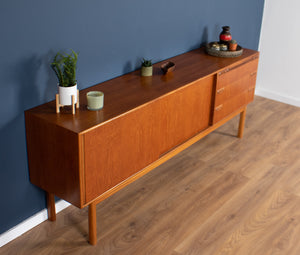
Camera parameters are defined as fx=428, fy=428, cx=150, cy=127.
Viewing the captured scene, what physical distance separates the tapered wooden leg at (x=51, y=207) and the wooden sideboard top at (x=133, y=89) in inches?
21.6

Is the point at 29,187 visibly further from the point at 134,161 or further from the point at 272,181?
the point at 272,181

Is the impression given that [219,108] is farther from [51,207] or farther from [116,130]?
[51,207]

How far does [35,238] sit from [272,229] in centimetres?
140

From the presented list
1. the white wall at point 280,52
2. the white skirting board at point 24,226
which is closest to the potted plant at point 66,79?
the white skirting board at point 24,226

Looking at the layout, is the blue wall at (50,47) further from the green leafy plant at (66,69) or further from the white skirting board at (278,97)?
the white skirting board at (278,97)

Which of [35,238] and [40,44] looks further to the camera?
[35,238]

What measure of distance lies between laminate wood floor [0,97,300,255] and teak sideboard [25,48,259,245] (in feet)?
0.58

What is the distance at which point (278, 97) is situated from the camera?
4461 mm

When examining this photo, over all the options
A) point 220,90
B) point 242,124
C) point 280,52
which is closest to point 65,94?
point 220,90

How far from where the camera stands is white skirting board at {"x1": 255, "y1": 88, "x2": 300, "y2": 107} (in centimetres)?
438

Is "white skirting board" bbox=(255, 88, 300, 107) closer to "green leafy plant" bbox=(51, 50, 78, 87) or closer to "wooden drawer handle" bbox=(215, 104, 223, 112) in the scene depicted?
"wooden drawer handle" bbox=(215, 104, 223, 112)

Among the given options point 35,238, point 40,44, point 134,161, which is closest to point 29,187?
point 35,238

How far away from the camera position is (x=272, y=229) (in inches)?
102

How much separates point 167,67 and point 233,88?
0.63 m
